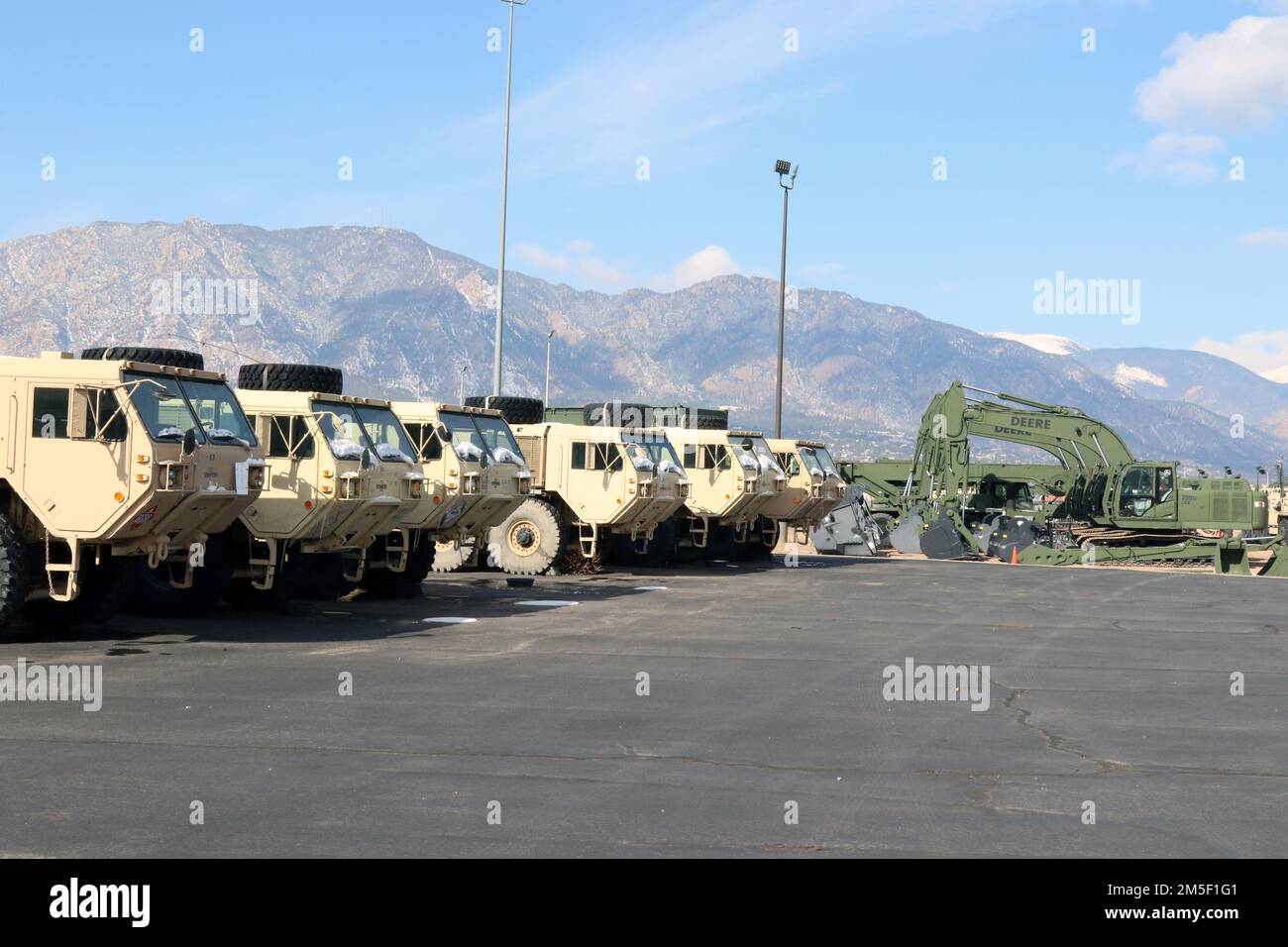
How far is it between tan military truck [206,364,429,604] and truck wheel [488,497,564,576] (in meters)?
6.09

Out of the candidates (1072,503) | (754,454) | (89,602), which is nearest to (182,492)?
(89,602)

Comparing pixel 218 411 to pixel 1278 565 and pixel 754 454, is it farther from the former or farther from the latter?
pixel 1278 565

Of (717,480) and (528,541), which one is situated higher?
(717,480)

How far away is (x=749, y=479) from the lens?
3036 cm

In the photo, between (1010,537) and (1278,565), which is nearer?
(1278,565)

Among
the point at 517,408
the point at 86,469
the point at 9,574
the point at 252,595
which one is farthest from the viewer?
the point at 517,408

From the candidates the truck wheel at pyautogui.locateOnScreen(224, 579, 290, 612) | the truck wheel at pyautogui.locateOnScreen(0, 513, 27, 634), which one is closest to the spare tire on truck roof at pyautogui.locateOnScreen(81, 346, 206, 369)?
the truck wheel at pyautogui.locateOnScreen(224, 579, 290, 612)

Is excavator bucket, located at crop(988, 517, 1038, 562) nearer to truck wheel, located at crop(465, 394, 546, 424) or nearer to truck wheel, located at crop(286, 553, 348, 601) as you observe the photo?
truck wheel, located at crop(465, 394, 546, 424)

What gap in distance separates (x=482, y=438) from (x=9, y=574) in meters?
9.13

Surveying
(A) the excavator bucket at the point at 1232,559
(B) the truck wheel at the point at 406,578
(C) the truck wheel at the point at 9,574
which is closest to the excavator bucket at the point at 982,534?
(A) the excavator bucket at the point at 1232,559

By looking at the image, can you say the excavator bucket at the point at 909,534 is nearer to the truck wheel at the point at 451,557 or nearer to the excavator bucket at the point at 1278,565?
the excavator bucket at the point at 1278,565

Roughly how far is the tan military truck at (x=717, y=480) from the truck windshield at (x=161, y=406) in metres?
15.2

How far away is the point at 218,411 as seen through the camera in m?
15.9
